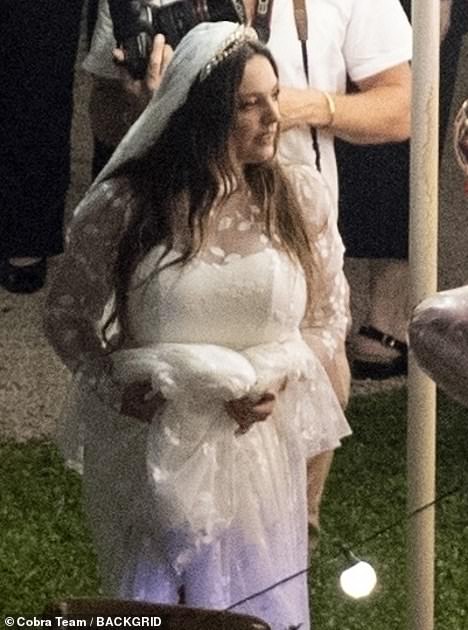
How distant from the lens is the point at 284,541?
1.58 m

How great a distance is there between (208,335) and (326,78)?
282 mm

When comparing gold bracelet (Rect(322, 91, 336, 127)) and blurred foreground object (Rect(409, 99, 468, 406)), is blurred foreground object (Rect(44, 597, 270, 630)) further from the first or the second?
gold bracelet (Rect(322, 91, 336, 127))

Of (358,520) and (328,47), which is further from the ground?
(328,47)

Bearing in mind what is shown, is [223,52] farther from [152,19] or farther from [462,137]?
[462,137]

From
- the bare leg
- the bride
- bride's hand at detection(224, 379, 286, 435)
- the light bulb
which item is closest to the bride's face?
the bride

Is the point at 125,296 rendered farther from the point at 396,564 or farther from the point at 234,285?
the point at 396,564

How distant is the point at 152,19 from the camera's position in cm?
148

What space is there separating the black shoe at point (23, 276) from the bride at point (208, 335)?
0.22m

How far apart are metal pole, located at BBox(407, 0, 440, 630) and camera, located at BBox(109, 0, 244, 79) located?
19 centimetres

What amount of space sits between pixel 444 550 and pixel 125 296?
0.90m

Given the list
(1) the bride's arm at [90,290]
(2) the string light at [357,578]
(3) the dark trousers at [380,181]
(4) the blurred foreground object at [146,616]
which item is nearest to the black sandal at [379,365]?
(3) the dark trousers at [380,181]

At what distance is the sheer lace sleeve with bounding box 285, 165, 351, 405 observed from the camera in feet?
4.95

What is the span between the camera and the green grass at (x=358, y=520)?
6.17ft

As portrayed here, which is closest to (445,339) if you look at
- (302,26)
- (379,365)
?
(302,26)
